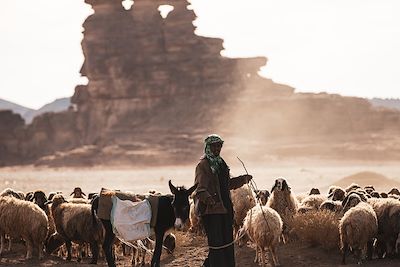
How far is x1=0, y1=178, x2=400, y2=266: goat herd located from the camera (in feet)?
43.9

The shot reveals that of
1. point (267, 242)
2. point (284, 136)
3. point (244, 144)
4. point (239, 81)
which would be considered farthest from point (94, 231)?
point (239, 81)

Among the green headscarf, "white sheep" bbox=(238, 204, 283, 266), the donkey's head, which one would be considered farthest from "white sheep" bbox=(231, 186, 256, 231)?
the green headscarf

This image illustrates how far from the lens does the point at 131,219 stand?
12.3m

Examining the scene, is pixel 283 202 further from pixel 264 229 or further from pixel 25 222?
pixel 25 222

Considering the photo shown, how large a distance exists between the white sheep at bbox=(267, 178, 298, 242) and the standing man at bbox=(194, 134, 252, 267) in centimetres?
430

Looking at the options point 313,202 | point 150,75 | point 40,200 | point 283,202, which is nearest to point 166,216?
point 283,202

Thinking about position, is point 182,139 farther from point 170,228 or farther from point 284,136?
point 170,228

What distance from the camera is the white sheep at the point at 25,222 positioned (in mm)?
14375

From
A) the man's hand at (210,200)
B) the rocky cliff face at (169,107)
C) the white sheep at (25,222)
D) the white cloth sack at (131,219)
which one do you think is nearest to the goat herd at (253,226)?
the white sheep at (25,222)

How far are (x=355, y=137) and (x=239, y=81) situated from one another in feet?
65.0

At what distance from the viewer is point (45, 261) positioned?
14.4 m

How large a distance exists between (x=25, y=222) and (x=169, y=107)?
83.9 metres

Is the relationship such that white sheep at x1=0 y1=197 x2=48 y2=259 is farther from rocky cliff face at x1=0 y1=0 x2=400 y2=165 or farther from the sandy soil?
rocky cliff face at x1=0 y1=0 x2=400 y2=165

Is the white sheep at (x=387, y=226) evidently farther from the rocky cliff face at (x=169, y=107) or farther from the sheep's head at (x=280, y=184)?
the rocky cliff face at (x=169, y=107)
